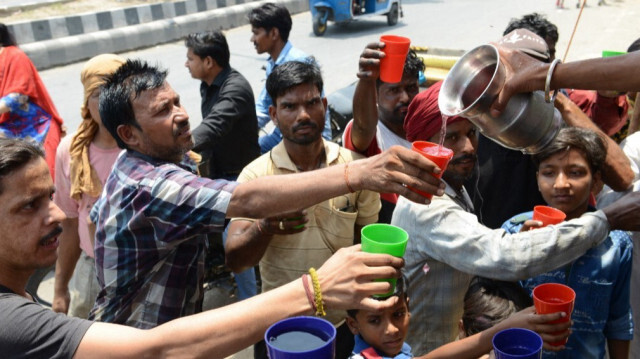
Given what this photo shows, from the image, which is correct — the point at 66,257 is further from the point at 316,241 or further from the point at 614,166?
the point at 614,166

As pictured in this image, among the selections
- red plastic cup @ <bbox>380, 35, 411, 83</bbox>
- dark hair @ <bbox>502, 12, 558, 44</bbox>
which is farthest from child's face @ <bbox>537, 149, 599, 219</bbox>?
dark hair @ <bbox>502, 12, 558, 44</bbox>

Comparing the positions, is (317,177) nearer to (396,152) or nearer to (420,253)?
(396,152)

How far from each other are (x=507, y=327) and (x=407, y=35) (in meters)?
13.6

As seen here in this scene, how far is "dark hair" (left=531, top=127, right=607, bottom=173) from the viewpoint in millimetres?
2846

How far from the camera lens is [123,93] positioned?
2602mm

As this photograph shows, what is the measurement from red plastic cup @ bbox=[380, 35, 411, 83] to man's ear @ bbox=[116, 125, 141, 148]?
1449 mm

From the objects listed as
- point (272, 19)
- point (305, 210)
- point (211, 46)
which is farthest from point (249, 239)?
point (272, 19)

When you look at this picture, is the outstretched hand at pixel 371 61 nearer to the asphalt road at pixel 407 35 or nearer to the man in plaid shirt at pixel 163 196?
the man in plaid shirt at pixel 163 196

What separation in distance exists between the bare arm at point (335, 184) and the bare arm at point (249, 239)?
0.29 meters

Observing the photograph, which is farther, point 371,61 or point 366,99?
point 366,99

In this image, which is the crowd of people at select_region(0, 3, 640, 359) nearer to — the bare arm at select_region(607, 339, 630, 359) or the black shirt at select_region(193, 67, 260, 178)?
the bare arm at select_region(607, 339, 630, 359)

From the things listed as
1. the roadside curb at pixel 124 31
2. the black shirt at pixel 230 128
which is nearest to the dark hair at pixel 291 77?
the black shirt at pixel 230 128

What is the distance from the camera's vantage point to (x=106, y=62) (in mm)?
3641

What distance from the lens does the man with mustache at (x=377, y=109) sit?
137 inches
